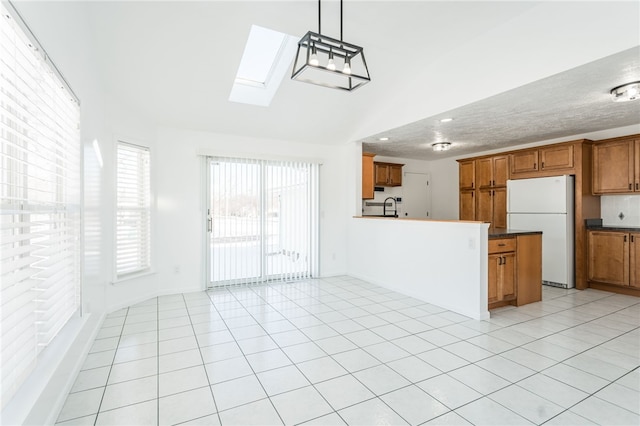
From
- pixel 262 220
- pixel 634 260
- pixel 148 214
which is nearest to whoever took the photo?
pixel 148 214

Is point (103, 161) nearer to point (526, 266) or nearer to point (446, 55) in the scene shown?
point (446, 55)

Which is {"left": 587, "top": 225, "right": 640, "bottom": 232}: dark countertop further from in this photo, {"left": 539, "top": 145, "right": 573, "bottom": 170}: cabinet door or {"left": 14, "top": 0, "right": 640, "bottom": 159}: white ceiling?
{"left": 14, "top": 0, "right": 640, "bottom": 159}: white ceiling

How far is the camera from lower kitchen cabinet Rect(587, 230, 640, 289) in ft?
14.2

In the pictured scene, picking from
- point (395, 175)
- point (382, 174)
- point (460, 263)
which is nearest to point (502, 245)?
point (460, 263)

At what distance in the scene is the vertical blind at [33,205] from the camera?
1366 millimetres

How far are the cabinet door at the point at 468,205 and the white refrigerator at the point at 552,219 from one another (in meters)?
0.99

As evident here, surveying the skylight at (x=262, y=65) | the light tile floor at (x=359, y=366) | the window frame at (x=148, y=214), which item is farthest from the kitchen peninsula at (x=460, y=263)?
the window frame at (x=148, y=214)

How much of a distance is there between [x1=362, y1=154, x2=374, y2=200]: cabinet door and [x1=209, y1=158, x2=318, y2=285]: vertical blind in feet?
3.07

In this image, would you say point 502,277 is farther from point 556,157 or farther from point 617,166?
point 617,166

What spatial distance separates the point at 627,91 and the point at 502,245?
1897 millimetres

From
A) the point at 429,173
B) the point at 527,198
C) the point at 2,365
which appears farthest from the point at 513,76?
the point at 429,173

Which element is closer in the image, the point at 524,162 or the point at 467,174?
the point at 524,162

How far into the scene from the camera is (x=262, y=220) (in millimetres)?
5039

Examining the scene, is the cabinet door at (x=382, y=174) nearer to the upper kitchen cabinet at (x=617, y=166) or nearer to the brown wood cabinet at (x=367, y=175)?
the brown wood cabinet at (x=367, y=175)
